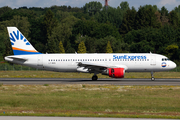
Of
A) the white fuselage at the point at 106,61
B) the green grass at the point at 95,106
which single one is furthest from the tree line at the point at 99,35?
the green grass at the point at 95,106

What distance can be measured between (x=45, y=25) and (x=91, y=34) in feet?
86.8

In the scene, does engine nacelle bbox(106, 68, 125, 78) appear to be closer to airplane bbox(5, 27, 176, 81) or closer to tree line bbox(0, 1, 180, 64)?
airplane bbox(5, 27, 176, 81)

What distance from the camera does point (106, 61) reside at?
4250cm

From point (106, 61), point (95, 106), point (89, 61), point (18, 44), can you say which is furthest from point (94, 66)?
point (95, 106)

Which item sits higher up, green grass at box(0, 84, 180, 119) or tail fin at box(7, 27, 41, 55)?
tail fin at box(7, 27, 41, 55)

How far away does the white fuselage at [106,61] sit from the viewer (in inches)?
1665

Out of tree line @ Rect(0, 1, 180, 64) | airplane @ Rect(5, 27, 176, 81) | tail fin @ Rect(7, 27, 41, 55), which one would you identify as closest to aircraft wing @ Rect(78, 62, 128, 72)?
airplane @ Rect(5, 27, 176, 81)

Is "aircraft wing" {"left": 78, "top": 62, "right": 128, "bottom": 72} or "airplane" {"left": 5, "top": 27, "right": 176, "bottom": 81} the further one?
"airplane" {"left": 5, "top": 27, "right": 176, "bottom": 81}

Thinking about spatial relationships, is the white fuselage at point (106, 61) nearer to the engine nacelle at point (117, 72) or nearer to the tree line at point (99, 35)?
the engine nacelle at point (117, 72)

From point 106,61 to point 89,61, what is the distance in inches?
98.1

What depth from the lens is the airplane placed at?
138 feet

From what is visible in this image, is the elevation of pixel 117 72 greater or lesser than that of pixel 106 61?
lesser

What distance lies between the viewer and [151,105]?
68.9 ft

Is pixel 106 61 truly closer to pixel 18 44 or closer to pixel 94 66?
pixel 94 66
